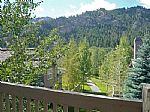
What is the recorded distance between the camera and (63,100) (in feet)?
5.09

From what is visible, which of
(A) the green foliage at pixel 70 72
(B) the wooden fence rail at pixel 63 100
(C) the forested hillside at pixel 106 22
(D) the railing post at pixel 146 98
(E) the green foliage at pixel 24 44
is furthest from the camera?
(C) the forested hillside at pixel 106 22

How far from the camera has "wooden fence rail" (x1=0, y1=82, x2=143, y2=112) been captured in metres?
1.39

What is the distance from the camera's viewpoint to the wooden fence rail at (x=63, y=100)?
139 cm

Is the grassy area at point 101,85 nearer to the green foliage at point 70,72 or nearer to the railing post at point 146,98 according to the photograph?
the green foliage at point 70,72

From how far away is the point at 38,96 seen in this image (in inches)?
64.9

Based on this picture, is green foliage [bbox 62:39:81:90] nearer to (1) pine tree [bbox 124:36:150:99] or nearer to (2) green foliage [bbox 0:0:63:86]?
(1) pine tree [bbox 124:36:150:99]

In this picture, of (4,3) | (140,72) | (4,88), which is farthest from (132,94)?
(4,88)

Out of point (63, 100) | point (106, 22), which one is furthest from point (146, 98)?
point (106, 22)

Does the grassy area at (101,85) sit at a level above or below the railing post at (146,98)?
below

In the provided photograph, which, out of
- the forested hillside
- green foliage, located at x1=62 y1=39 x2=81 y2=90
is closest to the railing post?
green foliage, located at x1=62 y1=39 x2=81 y2=90

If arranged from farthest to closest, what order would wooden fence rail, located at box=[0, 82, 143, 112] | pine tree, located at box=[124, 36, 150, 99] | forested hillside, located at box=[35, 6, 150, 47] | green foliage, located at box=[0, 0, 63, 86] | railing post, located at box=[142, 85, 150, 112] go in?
forested hillside, located at box=[35, 6, 150, 47] → pine tree, located at box=[124, 36, 150, 99] → green foliage, located at box=[0, 0, 63, 86] → wooden fence rail, located at box=[0, 82, 143, 112] → railing post, located at box=[142, 85, 150, 112]

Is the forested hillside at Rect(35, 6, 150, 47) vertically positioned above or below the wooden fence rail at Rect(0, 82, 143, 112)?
above

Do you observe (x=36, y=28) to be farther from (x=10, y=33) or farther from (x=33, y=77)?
(x=33, y=77)

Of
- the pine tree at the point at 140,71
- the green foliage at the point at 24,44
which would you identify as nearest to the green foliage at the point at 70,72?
the pine tree at the point at 140,71
